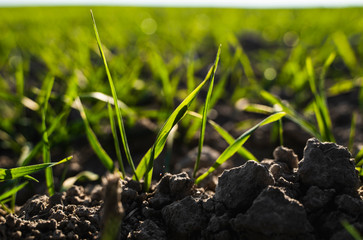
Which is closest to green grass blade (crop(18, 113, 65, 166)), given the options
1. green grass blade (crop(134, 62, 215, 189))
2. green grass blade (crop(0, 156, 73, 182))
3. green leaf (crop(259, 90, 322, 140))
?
green grass blade (crop(0, 156, 73, 182))

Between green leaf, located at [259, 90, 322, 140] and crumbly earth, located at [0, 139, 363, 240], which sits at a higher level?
green leaf, located at [259, 90, 322, 140]

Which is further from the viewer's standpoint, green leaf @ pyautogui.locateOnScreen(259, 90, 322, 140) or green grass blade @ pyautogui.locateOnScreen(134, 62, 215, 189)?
green leaf @ pyautogui.locateOnScreen(259, 90, 322, 140)

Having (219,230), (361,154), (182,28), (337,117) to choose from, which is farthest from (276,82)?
(182,28)

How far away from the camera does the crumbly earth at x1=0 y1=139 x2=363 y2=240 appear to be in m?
0.71

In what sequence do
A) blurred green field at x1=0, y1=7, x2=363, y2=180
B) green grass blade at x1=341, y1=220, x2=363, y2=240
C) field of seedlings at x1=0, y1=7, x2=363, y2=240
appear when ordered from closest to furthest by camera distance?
green grass blade at x1=341, y1=220, x2=363, y2=240 < field of seedlings at x1=0, y1=7, x2=363, y2=240 < blurred green field at x1=0, y1=7, x2=363, y2=180

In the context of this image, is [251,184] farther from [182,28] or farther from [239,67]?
[182,28]

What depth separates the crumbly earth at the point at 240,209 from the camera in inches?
27.8

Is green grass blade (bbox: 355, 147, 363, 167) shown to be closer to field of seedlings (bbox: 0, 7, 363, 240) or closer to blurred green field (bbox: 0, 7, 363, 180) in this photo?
field of seedlings (bbox: 0, 7, 363, 240)

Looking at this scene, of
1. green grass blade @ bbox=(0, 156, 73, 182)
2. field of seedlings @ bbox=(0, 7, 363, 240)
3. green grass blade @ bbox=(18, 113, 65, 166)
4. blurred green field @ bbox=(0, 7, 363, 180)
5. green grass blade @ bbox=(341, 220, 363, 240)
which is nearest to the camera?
green grass blade @ bbox=(341, 220, 363, 240)

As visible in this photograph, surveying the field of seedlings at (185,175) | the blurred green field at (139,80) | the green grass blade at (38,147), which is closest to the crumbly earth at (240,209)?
the field of seedlings at (185,175)

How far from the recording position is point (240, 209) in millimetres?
778

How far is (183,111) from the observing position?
34.3 inches

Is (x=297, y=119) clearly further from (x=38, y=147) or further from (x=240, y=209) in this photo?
(x=38, y=147)

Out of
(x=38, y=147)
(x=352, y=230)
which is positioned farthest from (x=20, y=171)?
(x=352, y=230)
